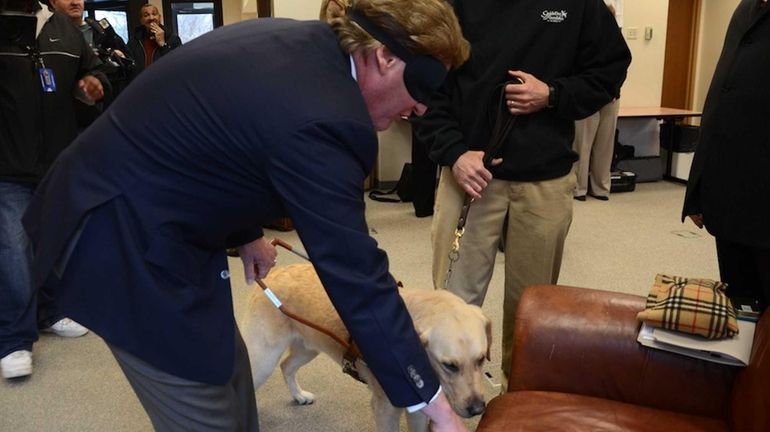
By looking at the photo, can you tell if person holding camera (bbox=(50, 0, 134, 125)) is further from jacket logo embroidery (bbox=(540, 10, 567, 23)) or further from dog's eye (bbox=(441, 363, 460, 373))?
dog's eye (bbox=(441, 363, 460, 373))

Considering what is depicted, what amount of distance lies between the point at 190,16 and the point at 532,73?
6.79 meters

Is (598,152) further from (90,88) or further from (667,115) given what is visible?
(90,88)

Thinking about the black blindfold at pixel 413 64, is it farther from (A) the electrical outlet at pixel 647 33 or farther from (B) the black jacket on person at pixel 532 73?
(A) the electrical outlet at pixel 647 33

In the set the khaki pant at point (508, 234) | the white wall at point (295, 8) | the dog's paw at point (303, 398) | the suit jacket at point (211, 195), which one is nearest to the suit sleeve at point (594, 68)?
the khaki pant at point (508, 234)

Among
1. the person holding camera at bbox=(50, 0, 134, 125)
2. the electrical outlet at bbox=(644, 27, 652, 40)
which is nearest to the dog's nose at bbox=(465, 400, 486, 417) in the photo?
the person holding camera at bbox=(50, 0, 134, 125)

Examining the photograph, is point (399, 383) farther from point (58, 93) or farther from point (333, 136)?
point (58, 93)

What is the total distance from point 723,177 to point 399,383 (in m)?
1.39

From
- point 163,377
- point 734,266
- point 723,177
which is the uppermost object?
point 723,177

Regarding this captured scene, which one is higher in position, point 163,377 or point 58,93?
point 58,93

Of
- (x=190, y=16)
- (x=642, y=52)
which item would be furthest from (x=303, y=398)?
(x=190, y=16)

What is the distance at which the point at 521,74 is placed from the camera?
1965 millimetres

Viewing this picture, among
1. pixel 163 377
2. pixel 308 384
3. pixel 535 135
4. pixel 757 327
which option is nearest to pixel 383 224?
pixel 308 384

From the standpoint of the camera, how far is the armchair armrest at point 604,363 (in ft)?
5.55

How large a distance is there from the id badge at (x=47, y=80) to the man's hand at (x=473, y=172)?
5.60 feet
